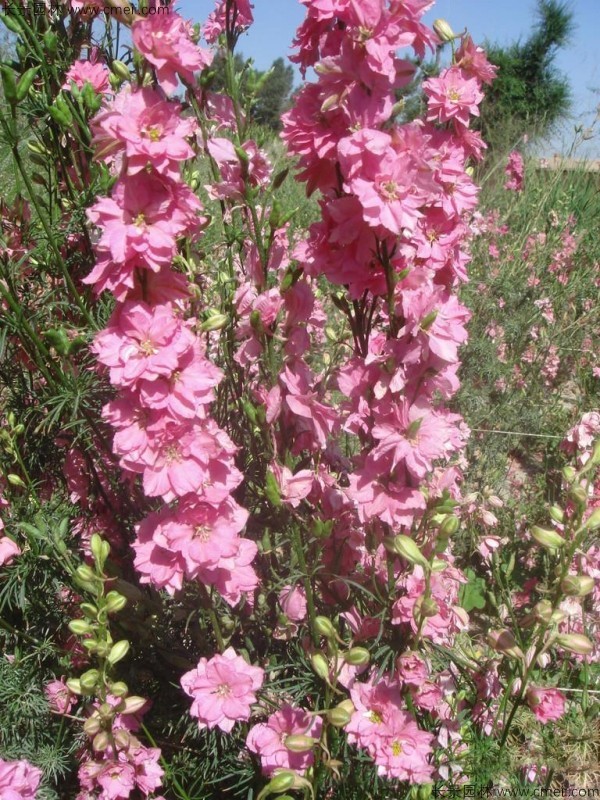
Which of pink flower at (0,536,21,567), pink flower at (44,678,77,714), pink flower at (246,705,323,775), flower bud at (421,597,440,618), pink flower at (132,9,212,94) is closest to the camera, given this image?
pink flower at (132,9,212,94)

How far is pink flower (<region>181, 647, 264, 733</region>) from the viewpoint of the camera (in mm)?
1347

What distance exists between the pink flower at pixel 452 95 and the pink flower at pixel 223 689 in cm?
127

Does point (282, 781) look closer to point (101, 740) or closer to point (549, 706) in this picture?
point (101, 740)

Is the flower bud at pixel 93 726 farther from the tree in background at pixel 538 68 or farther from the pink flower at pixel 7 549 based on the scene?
the tree in background at pixel 538 68

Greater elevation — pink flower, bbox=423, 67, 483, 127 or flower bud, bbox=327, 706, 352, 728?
pink flower, bbox=423, 67, 483, 127

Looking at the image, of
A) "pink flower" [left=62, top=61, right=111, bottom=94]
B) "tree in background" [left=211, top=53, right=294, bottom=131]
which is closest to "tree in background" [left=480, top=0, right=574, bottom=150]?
"tree in background" [left=211, top=53, right=294, bottom=131]


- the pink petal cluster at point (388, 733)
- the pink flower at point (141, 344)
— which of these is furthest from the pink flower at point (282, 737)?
the pink flower at point (141, 344)

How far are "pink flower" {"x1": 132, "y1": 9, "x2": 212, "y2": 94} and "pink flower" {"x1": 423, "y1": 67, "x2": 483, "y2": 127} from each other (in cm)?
50

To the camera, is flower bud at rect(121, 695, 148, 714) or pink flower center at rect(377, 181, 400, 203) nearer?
pink flower center at rect(377, 181, 400, 203)

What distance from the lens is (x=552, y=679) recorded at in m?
2.30

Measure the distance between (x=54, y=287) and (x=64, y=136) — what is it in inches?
15.8

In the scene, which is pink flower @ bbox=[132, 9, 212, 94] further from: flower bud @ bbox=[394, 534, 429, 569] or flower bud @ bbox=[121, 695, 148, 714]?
flower bud @ bbox=[121, 695, 148, 714]

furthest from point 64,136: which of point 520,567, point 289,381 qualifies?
point 520,567

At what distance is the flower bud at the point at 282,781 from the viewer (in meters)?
1.15
